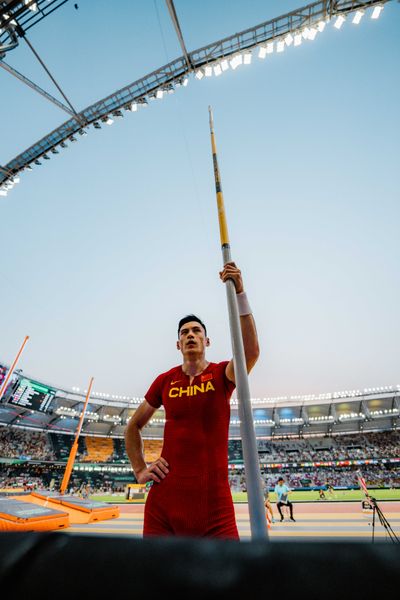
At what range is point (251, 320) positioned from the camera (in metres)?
2.17

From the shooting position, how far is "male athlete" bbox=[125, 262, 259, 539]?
2062 millimetres

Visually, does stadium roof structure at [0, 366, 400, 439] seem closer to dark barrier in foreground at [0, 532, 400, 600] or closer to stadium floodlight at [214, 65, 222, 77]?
stadium floodlight at [214, 65, 222, 77]

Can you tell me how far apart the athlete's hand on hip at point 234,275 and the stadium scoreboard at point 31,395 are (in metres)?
34.3

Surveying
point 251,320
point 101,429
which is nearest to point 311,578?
point 251,320

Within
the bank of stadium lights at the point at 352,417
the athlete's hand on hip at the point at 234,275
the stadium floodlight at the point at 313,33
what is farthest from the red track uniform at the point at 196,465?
the bank of stadium lights at the point at 352,417

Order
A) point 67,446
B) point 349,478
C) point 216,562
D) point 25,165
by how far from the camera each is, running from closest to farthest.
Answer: point 216,562
point 25,165
point 349,478
point 67,446

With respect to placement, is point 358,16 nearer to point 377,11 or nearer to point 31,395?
point 377,11

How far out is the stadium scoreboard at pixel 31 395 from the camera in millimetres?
29188

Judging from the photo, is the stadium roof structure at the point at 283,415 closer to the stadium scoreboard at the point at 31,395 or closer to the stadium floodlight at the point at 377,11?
the stadium scoreboard at the point at 31,395

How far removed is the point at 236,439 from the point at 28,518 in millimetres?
41917

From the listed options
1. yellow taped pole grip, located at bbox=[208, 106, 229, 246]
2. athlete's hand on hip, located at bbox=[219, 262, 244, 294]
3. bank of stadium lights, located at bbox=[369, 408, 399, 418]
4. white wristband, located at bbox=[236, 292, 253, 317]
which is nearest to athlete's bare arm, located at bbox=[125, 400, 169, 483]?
white wristband, located at bbox=[236, 292, 253, 317]

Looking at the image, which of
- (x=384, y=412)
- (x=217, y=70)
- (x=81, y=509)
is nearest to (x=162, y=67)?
(x=217, y=70)

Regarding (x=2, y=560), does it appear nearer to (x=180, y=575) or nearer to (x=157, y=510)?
(x=180, y=575)

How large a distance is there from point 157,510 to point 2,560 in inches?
75.8
